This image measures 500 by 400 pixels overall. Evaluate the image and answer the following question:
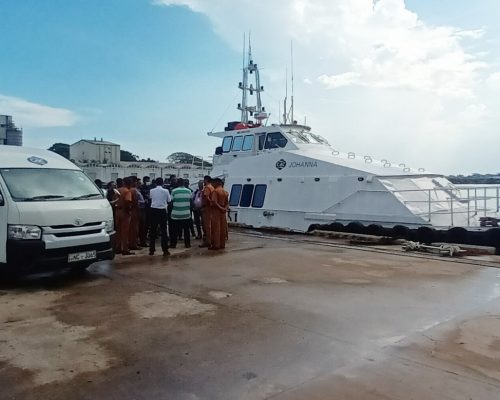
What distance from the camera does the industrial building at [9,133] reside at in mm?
9789

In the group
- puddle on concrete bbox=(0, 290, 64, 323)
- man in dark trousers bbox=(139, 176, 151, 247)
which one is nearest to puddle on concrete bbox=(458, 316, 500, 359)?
puddle on concrete bbox=(0, 290, 64, 323)

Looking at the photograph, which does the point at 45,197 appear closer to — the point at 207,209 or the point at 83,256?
the point at 83,256

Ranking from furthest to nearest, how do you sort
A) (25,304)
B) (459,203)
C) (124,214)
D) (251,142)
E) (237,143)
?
(237,143) < (251,142) < (459,203) < (124,214) < (25,304)

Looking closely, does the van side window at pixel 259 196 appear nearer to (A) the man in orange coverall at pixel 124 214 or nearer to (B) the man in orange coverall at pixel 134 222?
(B) the man in orange coverall at pixel 134 222

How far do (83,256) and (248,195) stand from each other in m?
8.14

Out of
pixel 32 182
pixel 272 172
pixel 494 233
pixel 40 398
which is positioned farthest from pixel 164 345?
pixel 272 172

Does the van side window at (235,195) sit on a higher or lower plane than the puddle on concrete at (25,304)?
higher

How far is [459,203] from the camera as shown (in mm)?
11961

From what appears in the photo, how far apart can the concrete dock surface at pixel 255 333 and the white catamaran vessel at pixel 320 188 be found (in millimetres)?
3577

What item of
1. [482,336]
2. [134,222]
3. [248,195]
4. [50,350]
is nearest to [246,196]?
[248,195]

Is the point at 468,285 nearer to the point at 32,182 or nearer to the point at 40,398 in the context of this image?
the point at 40,398

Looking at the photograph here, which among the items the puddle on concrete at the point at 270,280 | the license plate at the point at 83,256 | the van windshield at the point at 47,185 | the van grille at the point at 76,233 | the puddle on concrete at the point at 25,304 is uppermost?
the van windshield at the point at 47,185

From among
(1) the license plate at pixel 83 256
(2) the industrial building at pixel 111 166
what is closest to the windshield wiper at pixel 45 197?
(1) the license plate at pixel 83 256

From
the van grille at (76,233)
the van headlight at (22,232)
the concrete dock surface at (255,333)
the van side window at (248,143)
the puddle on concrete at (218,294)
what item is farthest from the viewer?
the van side window at (248,143)
